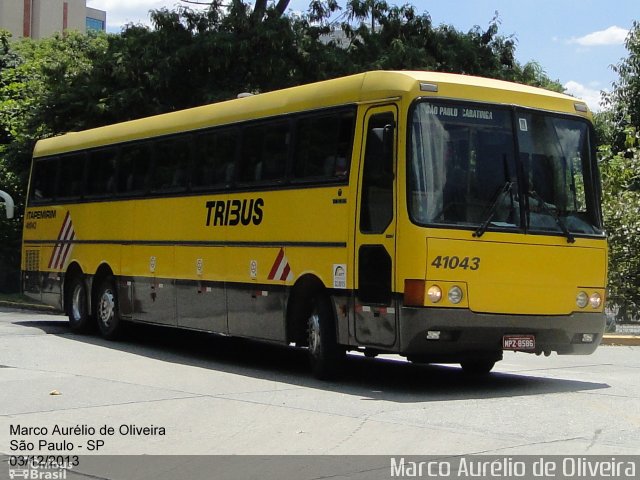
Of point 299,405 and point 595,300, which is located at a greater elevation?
point 595,300

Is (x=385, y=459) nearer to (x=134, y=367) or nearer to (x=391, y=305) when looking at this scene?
(x=391, y=305)

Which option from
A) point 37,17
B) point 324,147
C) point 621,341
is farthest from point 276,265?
point 37,17

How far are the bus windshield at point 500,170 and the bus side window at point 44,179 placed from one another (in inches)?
447

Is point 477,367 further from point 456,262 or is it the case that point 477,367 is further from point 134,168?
point 134,168

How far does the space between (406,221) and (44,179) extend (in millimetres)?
12083

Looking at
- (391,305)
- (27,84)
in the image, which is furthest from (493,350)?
(27,84)

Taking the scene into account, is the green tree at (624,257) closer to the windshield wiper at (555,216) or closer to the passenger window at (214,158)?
the passenger window at (214,158)

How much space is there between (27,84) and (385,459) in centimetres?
3376

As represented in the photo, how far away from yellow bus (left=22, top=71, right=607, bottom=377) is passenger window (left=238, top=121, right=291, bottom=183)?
0.03 m

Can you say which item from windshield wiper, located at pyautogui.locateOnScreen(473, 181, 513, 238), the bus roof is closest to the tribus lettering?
the bus roof

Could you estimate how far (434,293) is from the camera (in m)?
12.0

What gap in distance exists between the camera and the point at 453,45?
31.8 meters

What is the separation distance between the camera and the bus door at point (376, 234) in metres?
12.2

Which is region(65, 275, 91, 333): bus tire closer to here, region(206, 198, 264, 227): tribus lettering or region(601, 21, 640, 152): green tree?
region(206, 198, 264, 227): tribus lettering
